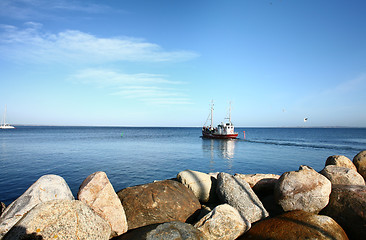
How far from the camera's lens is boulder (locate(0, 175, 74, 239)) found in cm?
412

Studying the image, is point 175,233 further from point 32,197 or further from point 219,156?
point 219,156

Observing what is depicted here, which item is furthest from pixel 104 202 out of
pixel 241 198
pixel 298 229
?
pixel 298 229

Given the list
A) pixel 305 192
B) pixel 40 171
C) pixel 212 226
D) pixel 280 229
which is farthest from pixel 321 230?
pixel 40 171

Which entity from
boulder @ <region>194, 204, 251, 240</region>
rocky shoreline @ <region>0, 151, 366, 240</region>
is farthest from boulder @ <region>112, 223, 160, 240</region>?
boulder @ <region>194, 204, 251, 240</region>

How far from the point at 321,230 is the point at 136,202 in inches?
162

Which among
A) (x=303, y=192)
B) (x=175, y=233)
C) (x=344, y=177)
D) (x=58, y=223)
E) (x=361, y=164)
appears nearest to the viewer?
(x=58, y=223)

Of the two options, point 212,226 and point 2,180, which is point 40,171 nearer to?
point 2,180

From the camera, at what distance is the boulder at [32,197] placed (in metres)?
4.12

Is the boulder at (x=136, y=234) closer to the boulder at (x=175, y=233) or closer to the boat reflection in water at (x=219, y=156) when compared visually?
the boulder at (x=175, y=233)

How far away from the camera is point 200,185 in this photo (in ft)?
23.1

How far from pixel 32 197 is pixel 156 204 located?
2741 millimetres

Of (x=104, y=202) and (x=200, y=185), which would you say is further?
(x=200, y=185)

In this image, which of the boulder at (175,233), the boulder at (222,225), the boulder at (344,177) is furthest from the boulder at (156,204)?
the boulder at (344,177)

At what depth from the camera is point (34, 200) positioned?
463cm
